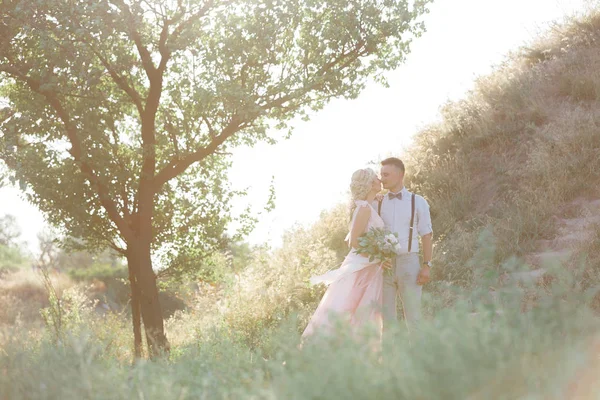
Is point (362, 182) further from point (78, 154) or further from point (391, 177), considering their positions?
point (78, 154)

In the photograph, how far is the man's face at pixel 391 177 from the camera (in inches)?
289

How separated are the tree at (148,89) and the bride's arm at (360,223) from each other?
11.5 ft

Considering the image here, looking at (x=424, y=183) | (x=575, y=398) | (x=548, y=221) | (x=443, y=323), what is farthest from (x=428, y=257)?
(x=424, y=183)

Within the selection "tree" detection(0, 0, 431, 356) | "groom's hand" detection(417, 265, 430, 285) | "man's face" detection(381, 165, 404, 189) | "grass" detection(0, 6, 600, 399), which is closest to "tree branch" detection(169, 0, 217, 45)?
"tree" detection(0, 0, 431, 356)

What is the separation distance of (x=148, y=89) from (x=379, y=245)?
6.62m

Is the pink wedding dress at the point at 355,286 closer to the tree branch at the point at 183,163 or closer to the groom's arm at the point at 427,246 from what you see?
the groom's arm at the point at 427,246

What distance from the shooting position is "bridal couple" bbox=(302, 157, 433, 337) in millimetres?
A: 7156

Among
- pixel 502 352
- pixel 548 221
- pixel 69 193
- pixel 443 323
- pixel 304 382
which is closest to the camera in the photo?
pixel 304 382

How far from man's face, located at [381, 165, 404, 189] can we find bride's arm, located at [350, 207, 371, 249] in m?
0.38

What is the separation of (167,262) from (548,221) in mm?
7000

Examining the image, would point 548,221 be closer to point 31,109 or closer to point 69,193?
point 69,193

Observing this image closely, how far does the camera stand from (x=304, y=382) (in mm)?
2939

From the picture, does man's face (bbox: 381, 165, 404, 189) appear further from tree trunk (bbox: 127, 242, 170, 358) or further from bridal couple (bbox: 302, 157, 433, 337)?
tree trunk (bbox: 127, 242, 170, 358)

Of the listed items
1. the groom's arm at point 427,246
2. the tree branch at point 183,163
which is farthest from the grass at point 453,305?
the tree branch at point 183,163
